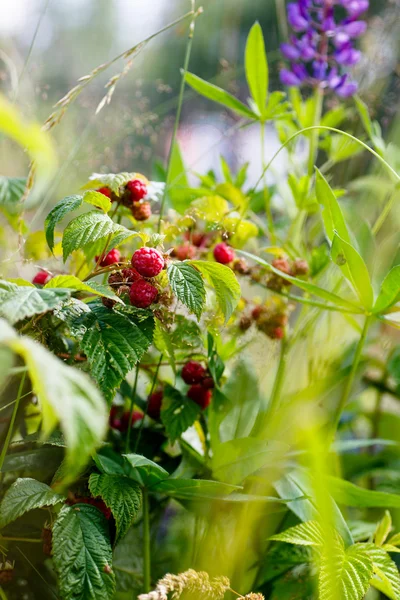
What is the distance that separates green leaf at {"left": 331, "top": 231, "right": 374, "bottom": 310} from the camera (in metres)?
0.48

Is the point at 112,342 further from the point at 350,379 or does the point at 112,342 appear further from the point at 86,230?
the point at 350,379

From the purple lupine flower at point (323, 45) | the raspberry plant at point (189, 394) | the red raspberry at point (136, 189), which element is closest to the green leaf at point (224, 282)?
the raspberry plant at point (189, 394)

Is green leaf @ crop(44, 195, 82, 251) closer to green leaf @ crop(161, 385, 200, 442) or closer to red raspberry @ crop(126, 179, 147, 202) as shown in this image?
red raspberry @ crop(126, 179, 147, 202)

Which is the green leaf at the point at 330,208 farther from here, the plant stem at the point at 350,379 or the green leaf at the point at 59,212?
the green leaf at the point at 59,212

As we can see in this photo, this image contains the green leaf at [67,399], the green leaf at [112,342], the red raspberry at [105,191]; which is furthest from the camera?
the red raspberry at [105,191]

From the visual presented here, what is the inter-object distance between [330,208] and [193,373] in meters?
0.20

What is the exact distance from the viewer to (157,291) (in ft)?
1.45

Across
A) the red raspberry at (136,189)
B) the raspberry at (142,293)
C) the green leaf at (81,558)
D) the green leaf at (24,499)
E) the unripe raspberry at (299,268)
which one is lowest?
the green leaf at (81,558)

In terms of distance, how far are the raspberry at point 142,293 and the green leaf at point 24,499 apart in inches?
6.0

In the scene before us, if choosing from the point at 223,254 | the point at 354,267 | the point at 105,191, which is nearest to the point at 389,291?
the point at 354,267

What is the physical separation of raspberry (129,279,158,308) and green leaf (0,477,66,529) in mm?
153

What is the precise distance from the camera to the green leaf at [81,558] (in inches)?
15.7

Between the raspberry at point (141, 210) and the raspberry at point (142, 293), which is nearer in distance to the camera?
the raspberry at point (142, 293)

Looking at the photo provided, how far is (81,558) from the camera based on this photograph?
0.41 meters
